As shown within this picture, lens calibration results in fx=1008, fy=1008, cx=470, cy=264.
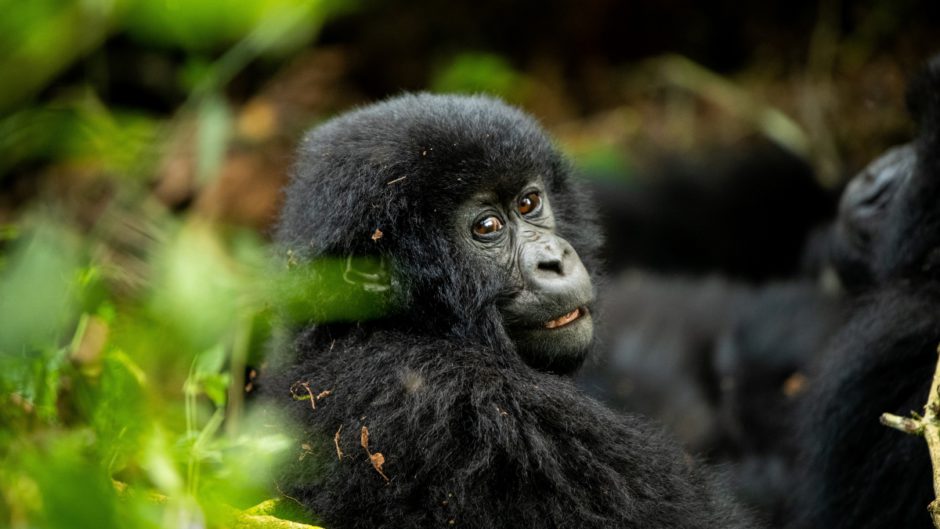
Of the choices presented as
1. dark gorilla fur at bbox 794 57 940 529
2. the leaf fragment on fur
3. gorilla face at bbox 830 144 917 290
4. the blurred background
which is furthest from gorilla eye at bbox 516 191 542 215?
gorilla face at bbox 830 144 917 290

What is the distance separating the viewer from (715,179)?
529 centimetres

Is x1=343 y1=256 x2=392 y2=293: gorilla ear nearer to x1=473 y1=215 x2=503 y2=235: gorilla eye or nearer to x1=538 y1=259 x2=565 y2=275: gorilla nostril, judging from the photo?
x1=473 y1=215 x2=503 y2=235: gorilla eye

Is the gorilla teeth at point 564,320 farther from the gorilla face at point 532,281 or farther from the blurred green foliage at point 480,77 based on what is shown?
the blurred green foliage at point 480,77

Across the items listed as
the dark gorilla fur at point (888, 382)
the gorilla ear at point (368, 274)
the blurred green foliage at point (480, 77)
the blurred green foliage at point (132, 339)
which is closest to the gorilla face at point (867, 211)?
the dark gorilla fur at point (888, 382)

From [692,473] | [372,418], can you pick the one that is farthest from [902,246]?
[372,418]

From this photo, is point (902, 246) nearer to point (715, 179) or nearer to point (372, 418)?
point (372, 418)

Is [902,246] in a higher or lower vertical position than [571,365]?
higher

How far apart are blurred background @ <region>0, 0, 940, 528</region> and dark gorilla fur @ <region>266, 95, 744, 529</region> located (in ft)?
0.62

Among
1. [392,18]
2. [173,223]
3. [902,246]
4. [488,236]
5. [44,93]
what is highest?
[392,18]

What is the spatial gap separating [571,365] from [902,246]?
1.12 meters

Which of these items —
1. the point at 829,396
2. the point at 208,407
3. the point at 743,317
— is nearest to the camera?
the point at 829,396

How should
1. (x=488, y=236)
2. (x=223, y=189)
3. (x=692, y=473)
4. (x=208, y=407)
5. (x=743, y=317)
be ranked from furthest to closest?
(x=223, y=189) → (x=743, y=317) → (x=208, y=407) → (x=488, y=236) → (x=692, y=473)

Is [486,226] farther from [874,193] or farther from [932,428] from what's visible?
[874,193]

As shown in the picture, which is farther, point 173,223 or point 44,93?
point 44,93
